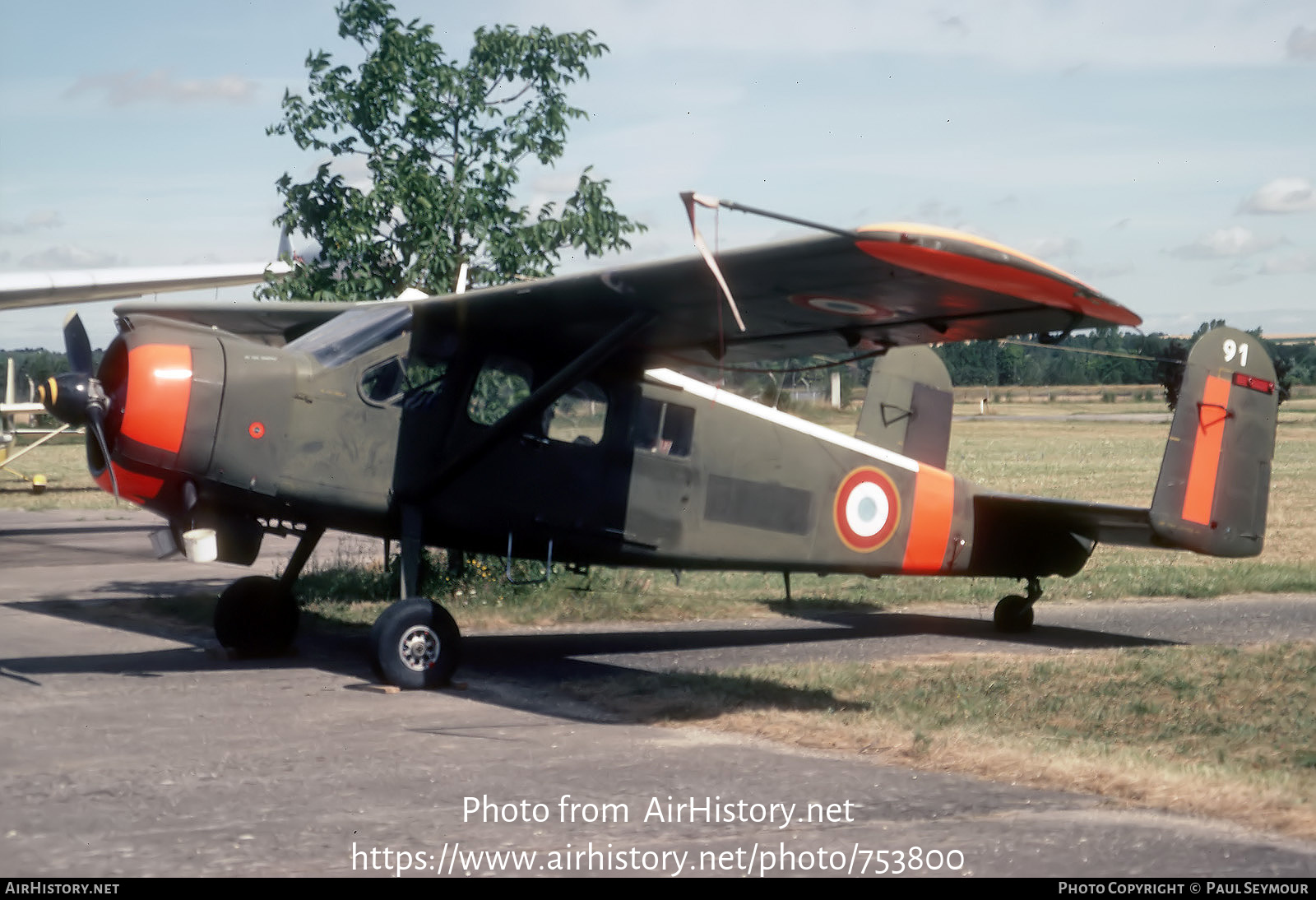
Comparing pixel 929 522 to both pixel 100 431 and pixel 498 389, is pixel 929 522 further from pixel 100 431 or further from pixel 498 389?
pixel 100 431

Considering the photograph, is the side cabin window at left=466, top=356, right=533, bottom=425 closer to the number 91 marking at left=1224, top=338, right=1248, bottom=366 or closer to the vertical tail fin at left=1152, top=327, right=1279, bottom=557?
Answer: the vertical tail fin at left=1152, top=327, right=1279, bottom=557

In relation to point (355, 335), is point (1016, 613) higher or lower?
lower

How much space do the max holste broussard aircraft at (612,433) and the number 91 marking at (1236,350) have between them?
20 mm

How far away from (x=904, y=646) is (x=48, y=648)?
682 centimetres

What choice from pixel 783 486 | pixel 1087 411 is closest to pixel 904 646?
pixel 783 486

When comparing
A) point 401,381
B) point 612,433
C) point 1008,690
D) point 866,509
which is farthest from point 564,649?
point 1008,690

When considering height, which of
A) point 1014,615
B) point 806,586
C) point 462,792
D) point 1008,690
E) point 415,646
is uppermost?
point 1014,615

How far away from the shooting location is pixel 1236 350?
11.2m

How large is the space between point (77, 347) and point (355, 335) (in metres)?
1.76

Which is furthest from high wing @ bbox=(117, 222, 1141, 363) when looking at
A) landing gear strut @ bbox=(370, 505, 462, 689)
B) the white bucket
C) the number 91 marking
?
the number 91 marking

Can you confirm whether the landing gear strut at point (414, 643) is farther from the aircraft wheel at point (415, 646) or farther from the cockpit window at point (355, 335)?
the cockpit window at point (355, 335)

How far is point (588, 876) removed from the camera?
4887mm

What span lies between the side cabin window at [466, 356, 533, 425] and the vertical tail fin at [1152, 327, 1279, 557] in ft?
17.3
